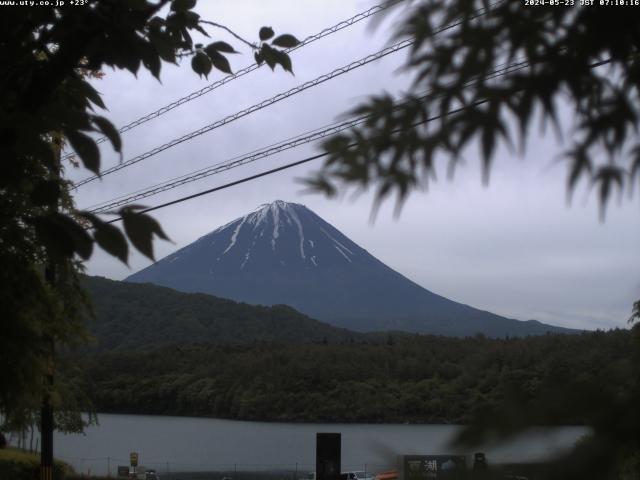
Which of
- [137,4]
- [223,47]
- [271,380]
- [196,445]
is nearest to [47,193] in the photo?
[137,4]

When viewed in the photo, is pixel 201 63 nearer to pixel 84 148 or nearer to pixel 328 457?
pixel 84 148

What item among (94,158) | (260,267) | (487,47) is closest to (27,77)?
(94,158)

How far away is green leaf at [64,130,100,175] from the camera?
8.88ft

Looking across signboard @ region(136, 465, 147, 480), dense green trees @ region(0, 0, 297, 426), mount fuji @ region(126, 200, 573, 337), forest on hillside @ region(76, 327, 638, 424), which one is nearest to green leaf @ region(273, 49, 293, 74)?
dense green trees @ region(0, 0, 297, 426)

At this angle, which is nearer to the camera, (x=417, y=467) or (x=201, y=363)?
(x=417, y=467)

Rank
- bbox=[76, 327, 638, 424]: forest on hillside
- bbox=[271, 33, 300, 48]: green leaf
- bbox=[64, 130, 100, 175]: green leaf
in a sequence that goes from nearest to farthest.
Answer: bbox=[64, 130, 100, 175]: green leaf → bbox=[271, 33, 300, 48]: green leaf → bbox=[76, 327, 638, 424]: forest on hillside

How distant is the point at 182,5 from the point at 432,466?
262 cm

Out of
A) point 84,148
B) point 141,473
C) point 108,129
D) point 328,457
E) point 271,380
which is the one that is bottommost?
point 141,473

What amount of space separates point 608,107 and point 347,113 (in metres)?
0.51

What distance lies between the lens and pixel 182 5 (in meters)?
3.54

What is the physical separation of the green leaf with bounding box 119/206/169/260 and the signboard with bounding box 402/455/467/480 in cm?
114

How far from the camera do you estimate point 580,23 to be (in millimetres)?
1589

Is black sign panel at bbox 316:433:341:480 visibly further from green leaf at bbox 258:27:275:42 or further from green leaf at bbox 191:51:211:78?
green leaf at bbox 258:27:275:42

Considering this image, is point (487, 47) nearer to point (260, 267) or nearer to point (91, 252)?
point (91, 252)
